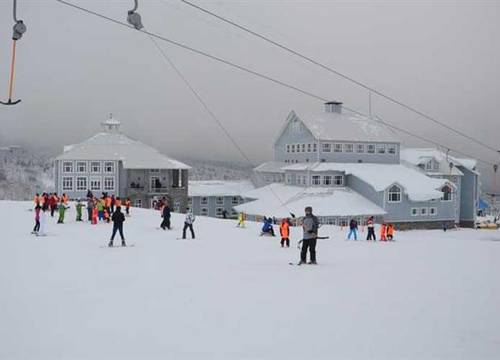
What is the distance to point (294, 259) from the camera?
599 inches

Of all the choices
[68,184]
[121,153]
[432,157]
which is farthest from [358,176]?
[68,184]

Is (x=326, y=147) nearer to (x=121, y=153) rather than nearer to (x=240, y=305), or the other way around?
(x=121, y=153)

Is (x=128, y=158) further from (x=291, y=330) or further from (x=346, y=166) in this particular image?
(x=291, y=330)

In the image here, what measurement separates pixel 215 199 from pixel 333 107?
Result: 20227 mm

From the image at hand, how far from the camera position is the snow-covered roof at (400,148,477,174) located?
67.6 metres

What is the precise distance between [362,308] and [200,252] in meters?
7.63

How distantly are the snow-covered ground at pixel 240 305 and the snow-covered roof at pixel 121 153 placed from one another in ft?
135

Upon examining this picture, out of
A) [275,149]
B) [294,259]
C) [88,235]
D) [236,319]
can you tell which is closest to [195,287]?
[236,319]

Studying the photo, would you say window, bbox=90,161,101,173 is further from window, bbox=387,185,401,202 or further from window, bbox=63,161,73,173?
window, bbox=387,185,401,202

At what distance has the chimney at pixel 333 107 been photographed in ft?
221

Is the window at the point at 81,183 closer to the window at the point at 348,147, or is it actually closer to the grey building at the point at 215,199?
the grey building at the point at 215,199

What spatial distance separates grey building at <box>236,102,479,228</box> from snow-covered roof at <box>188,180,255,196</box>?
343cm

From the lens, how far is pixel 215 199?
235 ft

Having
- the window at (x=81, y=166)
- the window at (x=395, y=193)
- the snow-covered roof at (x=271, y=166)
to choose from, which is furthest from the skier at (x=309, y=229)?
the snow-covered roof at (x=271, y=166)
